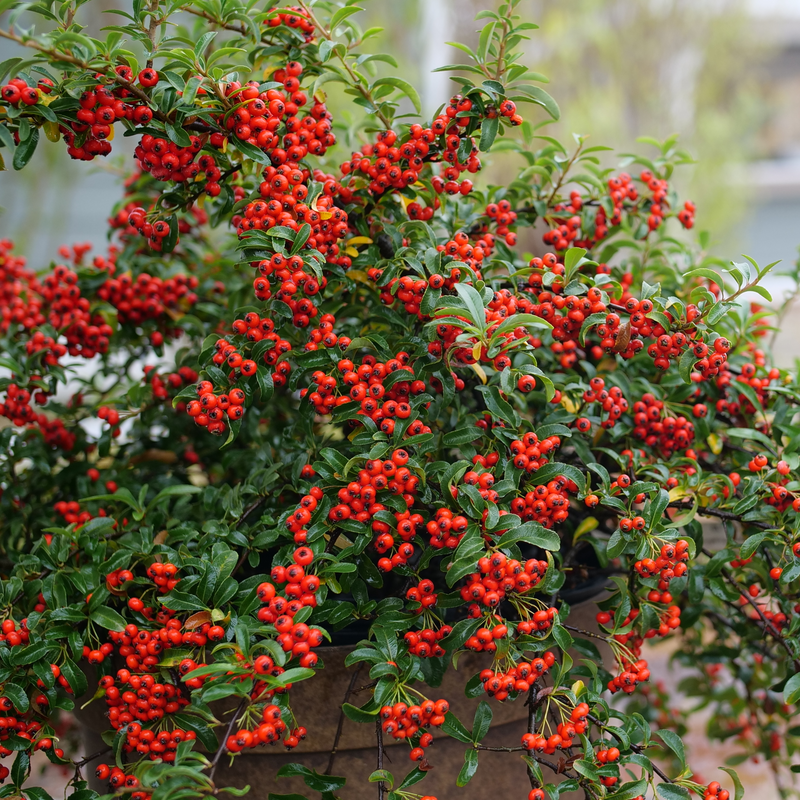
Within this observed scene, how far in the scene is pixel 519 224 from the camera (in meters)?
1.11

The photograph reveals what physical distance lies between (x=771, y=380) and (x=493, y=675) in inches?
24.2

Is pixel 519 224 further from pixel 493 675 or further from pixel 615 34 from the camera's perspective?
pixel 615 34

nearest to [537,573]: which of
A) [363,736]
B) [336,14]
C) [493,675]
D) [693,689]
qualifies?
[493,675]

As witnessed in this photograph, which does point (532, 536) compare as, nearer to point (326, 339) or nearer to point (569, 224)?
point (326, 339)

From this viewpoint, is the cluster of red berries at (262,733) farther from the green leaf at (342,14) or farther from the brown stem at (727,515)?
the green leaf at (342,14)

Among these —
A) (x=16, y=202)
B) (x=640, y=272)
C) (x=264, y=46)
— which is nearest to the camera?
(x=264, y=46)

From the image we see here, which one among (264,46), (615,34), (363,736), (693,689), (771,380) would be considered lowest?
(693,689)

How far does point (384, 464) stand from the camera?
0.78 m

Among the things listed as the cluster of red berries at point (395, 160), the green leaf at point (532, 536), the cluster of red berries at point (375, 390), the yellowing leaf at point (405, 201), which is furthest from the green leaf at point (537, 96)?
the green leaf at point (532, 536)

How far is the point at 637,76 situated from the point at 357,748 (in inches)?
289

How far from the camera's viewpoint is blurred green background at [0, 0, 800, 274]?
5.70 meters

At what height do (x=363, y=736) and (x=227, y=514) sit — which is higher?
(x=227, y=514)

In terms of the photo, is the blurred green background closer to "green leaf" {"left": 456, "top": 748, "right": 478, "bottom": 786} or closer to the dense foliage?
the dense foliage

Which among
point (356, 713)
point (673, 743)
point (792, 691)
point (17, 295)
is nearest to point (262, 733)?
point (356, 713)
